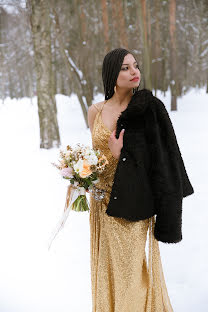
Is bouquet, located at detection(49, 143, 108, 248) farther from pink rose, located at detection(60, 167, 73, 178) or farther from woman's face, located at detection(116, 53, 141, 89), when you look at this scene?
woman's face, located at detection(116, 53, 141, 89)

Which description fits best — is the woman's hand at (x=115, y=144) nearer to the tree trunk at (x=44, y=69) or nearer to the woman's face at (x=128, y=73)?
the woman's face at (x=128, y=73)

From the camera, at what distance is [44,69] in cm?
870

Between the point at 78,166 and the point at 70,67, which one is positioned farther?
the point at 70,67

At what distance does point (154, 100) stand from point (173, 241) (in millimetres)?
920

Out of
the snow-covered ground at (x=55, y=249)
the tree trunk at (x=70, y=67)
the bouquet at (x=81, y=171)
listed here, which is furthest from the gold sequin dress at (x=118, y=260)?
the tree trunk at (x=70, y=67)

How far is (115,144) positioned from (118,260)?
0.80 meters

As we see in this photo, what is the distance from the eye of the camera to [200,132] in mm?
10336

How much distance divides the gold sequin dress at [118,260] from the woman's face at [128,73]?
0.99 feet

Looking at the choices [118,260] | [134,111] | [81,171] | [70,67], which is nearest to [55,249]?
[118,260]

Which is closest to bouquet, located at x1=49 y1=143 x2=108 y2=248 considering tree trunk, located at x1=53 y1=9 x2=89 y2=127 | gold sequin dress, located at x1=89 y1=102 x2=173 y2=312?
gold sequin dress, located at x1=89 y1=102 x2=173 y2=312

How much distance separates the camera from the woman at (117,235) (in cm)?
197

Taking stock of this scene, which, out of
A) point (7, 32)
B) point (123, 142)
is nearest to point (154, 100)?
point (123, 142)

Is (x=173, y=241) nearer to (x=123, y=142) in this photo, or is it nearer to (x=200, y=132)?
(x=123, y=142)

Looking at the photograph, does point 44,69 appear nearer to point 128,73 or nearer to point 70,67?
point 70,67
